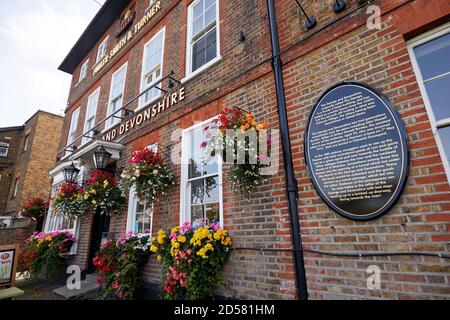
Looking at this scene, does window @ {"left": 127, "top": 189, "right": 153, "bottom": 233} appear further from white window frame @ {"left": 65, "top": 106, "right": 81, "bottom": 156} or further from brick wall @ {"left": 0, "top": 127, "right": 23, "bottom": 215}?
brick wall @ {"left": 0, "top": 127, "right": 23, "bottom": 215}

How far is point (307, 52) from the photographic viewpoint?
340cm

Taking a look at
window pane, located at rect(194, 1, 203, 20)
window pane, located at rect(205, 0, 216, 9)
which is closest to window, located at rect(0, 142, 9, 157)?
window pane, located at rect(194, 1, 203, 20)

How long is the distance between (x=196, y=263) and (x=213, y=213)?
2.96ft

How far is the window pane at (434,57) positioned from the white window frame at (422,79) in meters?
0.04

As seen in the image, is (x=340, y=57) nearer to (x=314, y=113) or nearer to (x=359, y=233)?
(x=314, y=113)

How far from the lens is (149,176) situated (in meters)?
4.71

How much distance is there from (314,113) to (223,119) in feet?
3.99

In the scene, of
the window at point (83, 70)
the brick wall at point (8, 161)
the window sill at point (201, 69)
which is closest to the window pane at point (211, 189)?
the window sill at point (201, 69)

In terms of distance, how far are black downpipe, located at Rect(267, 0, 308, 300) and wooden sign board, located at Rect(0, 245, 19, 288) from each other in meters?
4.50

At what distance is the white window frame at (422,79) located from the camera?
2307mm

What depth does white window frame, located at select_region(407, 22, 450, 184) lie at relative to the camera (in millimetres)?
2307

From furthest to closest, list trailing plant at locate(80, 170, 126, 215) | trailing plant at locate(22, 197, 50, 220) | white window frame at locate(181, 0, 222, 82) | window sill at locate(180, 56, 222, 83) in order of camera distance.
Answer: trailing plant at locate(22, 197, 50, 220)
trailing plant at locate(80, 170, 126, 215)
white window frame at locate(181, 0, 222, 82)
window sill at locate(180, 56, 222, 83)

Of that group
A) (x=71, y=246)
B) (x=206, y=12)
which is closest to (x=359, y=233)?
(x=206, y=12)
